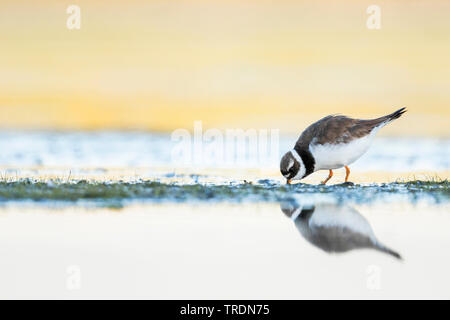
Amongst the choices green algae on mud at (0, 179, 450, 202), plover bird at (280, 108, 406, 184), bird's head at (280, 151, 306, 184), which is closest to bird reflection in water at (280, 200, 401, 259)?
green algae on mud at (0, 179, 450, 202)

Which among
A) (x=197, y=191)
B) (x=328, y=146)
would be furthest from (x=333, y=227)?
(x=328, y=146)

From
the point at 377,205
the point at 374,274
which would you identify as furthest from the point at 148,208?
the point at 374,274

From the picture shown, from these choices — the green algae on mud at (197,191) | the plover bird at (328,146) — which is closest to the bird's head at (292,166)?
the plover bird at (328,146)

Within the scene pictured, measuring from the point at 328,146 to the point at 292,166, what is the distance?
2.25 feet

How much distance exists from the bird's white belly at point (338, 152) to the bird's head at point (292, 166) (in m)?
0.27

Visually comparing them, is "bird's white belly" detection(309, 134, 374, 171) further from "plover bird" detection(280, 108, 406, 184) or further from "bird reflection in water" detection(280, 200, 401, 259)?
"bird reflection in water" detection(280, 200, 401, 259)

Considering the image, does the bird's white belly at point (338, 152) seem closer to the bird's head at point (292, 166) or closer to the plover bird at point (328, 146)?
the plover bird at point (328, 146)

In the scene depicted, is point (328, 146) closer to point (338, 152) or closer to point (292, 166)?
point (338, 152)

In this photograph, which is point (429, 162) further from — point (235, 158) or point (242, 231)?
point (242, 231)

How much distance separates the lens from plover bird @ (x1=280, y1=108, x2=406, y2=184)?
36.5 ft

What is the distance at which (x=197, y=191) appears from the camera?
9859mm

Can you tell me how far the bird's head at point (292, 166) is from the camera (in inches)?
441

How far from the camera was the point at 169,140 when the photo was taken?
24.2 metres

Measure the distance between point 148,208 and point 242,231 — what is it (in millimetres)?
1818
